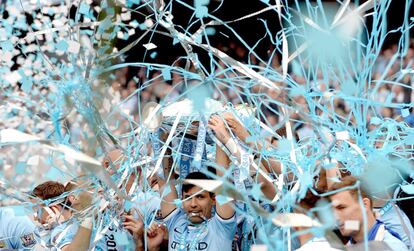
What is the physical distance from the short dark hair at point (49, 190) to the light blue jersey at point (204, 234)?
1.72ft

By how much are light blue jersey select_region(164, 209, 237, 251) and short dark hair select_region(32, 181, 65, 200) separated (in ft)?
1.72

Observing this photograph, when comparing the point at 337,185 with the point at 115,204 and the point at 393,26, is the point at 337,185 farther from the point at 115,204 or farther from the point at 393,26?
the point at 393,26

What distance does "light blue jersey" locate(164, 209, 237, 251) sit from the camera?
3166 millimetres

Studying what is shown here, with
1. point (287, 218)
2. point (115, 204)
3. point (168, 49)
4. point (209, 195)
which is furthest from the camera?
point (168, 49)

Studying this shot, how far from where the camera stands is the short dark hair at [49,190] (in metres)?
3.46

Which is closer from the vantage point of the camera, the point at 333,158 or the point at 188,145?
the point at 333,158

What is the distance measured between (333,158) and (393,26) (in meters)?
3.09

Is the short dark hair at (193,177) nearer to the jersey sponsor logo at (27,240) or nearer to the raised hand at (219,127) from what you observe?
the raised hand at (219,127)

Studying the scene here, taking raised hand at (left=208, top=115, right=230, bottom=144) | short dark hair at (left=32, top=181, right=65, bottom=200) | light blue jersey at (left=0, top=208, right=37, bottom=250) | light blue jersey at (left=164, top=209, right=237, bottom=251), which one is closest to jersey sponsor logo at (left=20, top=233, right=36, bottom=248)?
light blue jersey at (left=0, top=208, right=37, bottom=250)

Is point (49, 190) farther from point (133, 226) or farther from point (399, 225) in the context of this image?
point (399, 225)

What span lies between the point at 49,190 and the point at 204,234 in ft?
2.41

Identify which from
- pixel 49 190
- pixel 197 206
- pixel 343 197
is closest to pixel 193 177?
pixel 197 206

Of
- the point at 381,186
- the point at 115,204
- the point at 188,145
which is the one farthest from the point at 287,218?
the point at 188,145

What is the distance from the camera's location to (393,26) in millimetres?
5262
